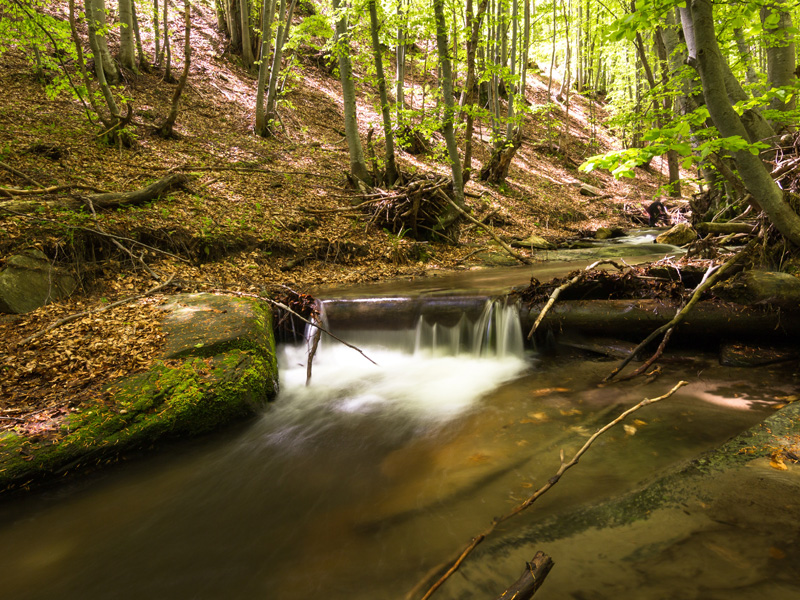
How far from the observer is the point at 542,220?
14.7m

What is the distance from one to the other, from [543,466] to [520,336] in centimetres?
275

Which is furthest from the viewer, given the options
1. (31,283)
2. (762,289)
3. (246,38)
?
(246,38)

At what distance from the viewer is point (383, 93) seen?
10.9 m

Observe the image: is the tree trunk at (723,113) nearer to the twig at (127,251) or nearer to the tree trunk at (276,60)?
the twig at (127,251)

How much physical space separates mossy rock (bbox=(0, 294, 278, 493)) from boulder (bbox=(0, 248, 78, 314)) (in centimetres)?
159

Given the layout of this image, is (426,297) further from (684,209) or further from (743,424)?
(684,209)

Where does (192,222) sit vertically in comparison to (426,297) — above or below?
above

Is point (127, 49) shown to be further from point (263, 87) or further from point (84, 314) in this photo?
point (84, 314)

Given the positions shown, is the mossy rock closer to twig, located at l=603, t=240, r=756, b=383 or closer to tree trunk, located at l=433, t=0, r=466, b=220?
twig, located at l=603, t=240, r=756, b=383

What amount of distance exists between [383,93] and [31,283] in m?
9.23

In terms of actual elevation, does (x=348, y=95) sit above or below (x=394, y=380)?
above

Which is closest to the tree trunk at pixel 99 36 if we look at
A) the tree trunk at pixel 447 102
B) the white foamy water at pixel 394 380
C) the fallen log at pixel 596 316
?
the tree trunk at pixel 447 102

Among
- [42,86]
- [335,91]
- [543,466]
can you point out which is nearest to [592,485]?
[543,466]

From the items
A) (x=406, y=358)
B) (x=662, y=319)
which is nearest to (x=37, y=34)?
(x=406, y=358)
